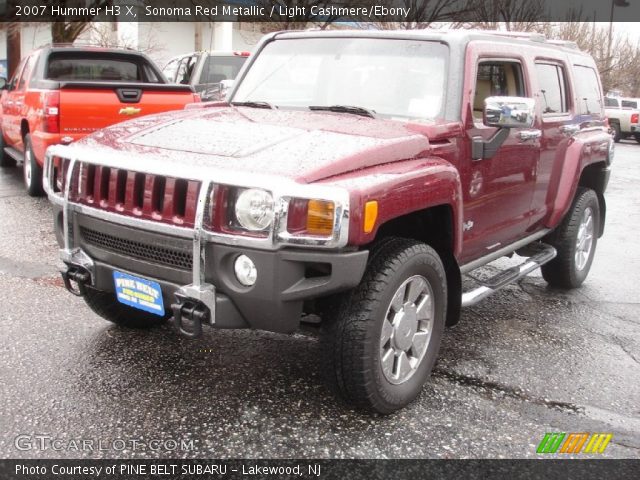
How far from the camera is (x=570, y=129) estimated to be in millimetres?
5023

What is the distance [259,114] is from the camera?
12.9 feet

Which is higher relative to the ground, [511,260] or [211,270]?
[211,270]

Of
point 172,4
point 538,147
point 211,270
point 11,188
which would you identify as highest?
point 172,4

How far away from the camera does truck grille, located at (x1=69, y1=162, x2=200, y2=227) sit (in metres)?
2.91

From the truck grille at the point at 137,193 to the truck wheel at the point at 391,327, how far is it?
2.73 ft

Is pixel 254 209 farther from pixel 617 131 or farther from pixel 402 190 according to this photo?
pixel 617 131

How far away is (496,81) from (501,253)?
1126 mm

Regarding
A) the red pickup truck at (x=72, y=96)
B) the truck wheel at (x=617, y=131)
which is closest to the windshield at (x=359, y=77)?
the red pickup truck at (x=72, y=96)

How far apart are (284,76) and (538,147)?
1775 mm

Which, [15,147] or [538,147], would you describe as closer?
[538,147]

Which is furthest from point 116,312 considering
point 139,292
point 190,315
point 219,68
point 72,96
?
point 219,68

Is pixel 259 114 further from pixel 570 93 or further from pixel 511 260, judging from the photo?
pixel 511 260

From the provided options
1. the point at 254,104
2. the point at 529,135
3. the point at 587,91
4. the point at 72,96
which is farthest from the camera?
the point at 72,96

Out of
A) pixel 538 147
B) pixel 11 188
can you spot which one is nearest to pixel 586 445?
pixel 538 147
